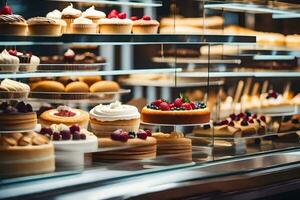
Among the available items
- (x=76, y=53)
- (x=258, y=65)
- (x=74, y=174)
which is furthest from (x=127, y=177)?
(x=258, y=65)

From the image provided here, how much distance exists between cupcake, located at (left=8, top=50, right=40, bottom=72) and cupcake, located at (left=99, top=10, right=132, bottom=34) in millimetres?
492

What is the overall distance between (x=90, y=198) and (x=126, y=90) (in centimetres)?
130

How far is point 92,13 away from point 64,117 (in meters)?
0.71

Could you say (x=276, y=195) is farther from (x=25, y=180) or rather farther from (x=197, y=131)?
(x=25, y=180)

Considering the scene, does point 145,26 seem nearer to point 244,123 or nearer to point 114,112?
point 114,112

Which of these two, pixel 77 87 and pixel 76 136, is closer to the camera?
pixel 76 136

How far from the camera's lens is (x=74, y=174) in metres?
3.81

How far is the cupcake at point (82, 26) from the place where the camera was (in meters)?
4.12

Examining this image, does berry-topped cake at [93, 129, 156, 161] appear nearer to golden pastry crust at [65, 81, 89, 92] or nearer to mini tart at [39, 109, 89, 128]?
mini tart at [39, 109, 89, 128]

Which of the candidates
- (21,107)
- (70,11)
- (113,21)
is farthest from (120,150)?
(70,11)

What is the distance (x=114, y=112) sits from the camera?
14.1ft

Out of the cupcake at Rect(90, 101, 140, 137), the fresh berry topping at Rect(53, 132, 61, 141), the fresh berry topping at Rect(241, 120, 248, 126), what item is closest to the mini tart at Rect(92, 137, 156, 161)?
the cupcake at Rect(90, 101, 140, 137)

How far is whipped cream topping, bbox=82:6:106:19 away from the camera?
436cm

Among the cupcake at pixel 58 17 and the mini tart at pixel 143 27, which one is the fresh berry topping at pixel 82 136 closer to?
the cupcake at pixel 58 17
